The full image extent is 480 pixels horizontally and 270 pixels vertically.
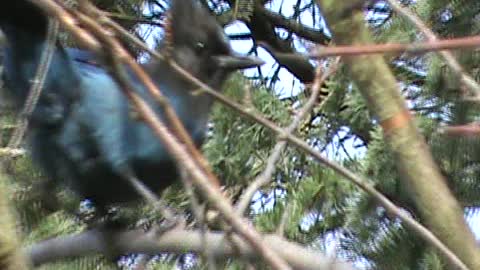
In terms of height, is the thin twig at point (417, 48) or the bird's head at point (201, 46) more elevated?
the bird's head at point (201, 46)

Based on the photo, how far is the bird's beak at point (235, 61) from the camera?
0.95 metres

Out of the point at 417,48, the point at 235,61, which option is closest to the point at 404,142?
the point at 417,48

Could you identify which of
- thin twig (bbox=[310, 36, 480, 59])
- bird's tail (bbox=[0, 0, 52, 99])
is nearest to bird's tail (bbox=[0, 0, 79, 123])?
bird's tail (bbox=[0, 0, 52, 99])

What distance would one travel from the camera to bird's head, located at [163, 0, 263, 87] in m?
0.91

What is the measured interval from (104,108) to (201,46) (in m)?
0.10

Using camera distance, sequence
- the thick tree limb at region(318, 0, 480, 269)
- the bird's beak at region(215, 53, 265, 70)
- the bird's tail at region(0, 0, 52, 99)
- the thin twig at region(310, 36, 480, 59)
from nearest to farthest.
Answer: the thin twig at region(310, 36, 480, 59) → the thick tree limb at region(318, 0, 480, 269) → the bird's tail at region(0, 0, 52, 99) → the bird's beak at region(215, 53, 265, 70)

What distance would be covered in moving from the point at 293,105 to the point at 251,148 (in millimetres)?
105

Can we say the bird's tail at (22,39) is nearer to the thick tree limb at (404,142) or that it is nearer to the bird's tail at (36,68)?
the bird's tail at (36,68)

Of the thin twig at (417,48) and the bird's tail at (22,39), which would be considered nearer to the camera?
the thin twig at (417,48)

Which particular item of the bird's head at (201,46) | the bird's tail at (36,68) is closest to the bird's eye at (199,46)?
the bird's head at (201,46)

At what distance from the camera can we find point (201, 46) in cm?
95

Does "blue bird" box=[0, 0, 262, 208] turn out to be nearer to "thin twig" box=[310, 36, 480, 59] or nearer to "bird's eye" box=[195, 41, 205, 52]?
"bird's eye" box=[195, 41, 205, 52]

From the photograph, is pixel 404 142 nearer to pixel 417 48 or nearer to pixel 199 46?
pixel 417 48

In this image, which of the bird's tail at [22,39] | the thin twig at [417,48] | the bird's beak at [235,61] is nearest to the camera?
the thin twig at [417,48]
